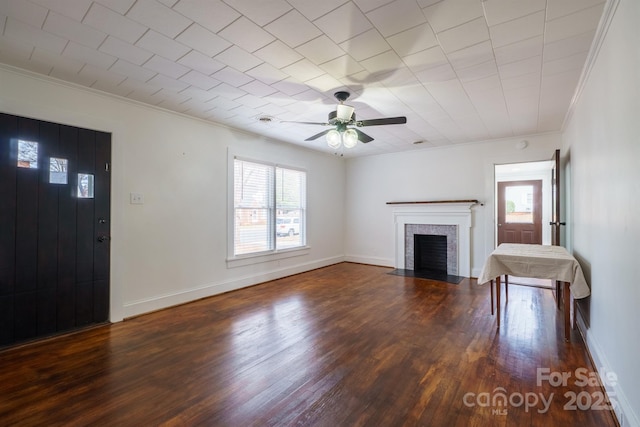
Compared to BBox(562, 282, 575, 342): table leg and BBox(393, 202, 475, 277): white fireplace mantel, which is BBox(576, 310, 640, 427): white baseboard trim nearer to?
BBox(562, 282, 575, 342): table leg

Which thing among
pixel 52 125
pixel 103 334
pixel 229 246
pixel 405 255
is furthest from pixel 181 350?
pixel 405 255

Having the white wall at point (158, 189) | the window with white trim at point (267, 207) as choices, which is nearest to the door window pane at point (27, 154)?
the white wall at point (158, 189)

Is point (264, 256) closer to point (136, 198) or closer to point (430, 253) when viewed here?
point (136, 198)

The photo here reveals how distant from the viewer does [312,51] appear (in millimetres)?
2365

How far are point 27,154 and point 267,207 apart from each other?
3.07 m

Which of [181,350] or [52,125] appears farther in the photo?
[52,125]

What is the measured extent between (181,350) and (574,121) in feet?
16.2

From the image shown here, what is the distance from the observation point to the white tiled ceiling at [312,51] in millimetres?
1898

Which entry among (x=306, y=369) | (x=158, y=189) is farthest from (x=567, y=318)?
(x=158, y=189)

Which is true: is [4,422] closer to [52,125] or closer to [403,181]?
[52,125]

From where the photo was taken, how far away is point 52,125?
9.53 feet

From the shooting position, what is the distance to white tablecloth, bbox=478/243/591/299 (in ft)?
8.59

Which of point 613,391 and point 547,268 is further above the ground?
point 547,268

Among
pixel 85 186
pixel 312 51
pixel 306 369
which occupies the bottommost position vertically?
pixel 306 369
